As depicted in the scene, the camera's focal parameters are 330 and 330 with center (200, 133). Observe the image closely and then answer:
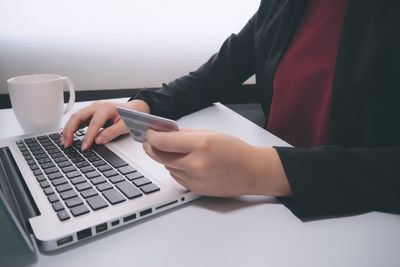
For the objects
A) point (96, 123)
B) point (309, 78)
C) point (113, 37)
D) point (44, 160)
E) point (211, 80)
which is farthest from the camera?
point (113, 37)

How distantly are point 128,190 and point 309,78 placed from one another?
50 centimetres

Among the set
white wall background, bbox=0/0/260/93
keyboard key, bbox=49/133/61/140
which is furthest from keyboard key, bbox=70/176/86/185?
white wall background, bbox=0/0/260/93

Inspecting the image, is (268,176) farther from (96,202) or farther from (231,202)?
(96,202)

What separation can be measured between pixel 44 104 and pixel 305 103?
0.57 metres

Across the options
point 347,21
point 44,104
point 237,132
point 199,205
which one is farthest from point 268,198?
point 44,104

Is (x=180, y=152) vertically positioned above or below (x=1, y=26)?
below

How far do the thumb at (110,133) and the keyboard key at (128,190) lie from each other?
197mm

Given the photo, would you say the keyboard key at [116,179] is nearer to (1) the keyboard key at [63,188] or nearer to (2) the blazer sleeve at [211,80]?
(1) the keyboard key at [63,188]

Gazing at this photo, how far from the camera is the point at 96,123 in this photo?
63 centimetres

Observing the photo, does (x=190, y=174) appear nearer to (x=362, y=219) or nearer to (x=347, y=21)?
(x=362, y=219)

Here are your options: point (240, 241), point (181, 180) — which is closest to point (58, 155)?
point (181, 180)

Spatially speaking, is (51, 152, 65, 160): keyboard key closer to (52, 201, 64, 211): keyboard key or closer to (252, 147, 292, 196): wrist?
(52, 201, 64, 211): keyboard key

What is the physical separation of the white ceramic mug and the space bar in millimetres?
172

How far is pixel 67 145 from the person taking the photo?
600 mm
